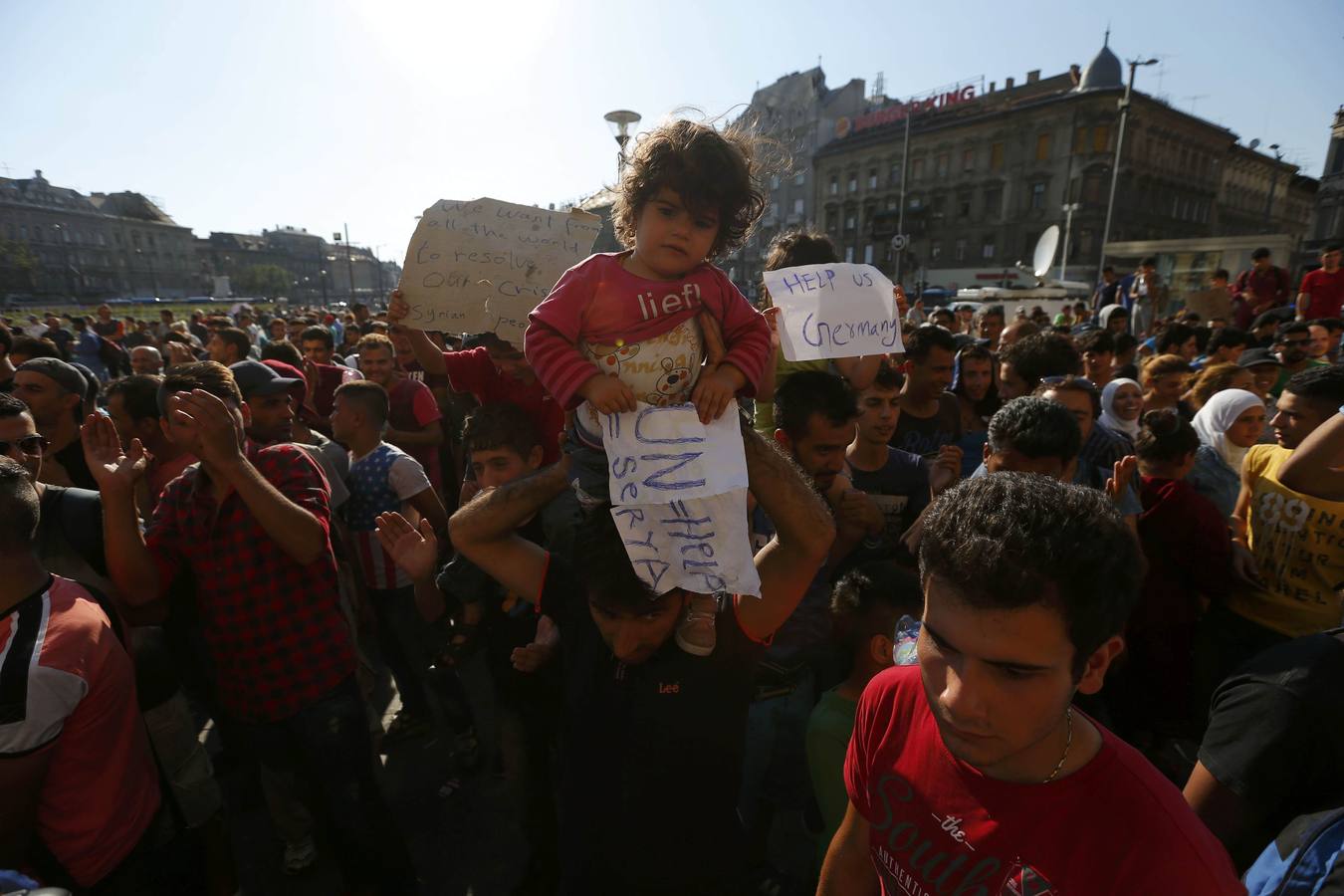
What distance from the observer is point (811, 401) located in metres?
2.71

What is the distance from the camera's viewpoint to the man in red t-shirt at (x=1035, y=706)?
106 cm

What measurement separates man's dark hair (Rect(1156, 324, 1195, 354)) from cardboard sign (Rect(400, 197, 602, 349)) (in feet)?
22.6

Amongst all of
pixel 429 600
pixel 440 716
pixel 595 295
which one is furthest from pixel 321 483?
pixel 440 716

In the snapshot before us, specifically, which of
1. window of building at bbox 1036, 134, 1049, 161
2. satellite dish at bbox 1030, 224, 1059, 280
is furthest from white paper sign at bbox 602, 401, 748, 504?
window of building at bbox 1036, 134, 1049, 161

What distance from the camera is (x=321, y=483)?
2.52 metres

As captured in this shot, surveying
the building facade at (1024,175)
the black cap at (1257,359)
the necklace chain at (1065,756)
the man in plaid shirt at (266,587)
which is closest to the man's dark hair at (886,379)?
the necklace chain at (1065,756)

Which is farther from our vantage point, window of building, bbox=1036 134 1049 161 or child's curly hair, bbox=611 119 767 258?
window of building, bbox=1036 134 1049 161

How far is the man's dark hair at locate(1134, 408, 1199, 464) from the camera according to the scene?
3.11 meters

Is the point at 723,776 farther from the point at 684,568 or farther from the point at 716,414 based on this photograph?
the point at 716,414

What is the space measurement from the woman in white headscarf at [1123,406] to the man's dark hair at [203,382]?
4733 mm

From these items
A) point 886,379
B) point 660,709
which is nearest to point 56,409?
point 660,709

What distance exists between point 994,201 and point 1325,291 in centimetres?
4363

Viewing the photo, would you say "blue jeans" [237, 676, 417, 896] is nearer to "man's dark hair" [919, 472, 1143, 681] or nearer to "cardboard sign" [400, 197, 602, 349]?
"cardboard sign" [400, 197, 602, 349]

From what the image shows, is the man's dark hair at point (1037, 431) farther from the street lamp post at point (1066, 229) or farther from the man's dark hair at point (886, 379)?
the street lamp post at point (1066, 229)
